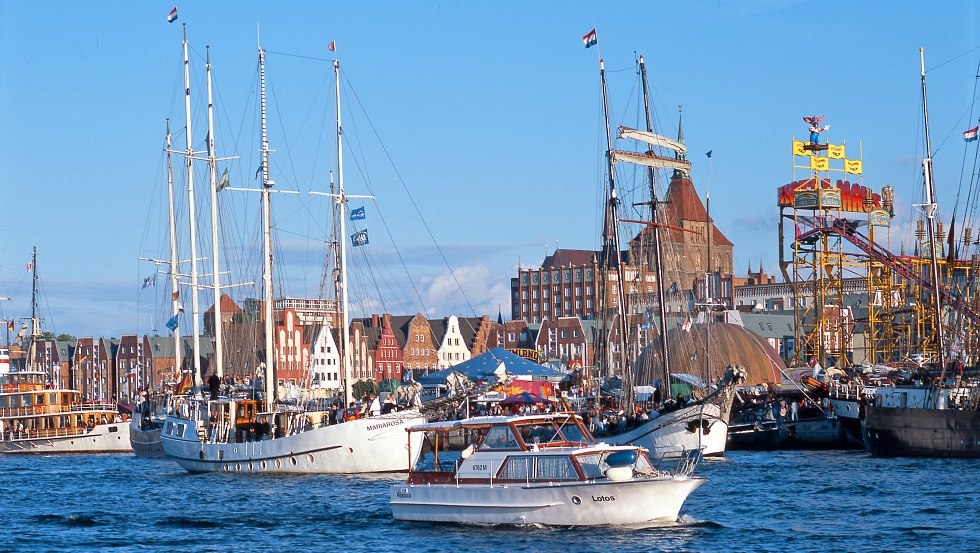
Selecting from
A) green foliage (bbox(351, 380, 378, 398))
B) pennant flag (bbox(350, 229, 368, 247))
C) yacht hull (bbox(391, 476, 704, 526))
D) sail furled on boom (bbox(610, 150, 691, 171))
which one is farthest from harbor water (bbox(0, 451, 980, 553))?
green foliage (bbox(351, 380, 378, 398))

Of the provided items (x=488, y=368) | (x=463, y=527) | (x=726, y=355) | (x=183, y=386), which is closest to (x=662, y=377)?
(x=183, y=386)

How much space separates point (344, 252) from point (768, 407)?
32333 millimetres

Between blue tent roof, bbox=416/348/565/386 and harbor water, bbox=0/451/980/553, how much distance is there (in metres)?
47.2

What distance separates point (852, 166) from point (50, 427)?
223ft

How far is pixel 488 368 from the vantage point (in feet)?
383

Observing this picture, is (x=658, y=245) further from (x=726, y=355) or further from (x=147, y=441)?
(x=726, y=355)

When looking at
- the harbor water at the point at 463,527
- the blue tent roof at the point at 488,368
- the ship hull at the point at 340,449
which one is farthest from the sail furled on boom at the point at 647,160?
the blue tent roof at the point at 488,368

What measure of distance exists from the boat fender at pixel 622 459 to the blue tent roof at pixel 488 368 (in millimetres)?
71539

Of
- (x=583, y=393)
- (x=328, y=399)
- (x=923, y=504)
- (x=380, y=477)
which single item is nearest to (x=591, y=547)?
(x=923, y=504)

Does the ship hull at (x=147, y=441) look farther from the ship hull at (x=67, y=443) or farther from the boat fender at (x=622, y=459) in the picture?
the boat fender at (x=622, y=459)

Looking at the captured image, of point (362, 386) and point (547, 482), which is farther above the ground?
point (362, 386)

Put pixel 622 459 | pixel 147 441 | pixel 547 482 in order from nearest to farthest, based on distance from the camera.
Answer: pixel 622 459
pixel 547 482
pixel 147 441

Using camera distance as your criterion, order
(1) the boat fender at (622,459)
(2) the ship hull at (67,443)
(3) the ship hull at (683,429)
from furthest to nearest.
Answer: (2) the ship hull at (67,443) < (3) the ship hull at (683,429) < (1) the boat fender at (622,459)

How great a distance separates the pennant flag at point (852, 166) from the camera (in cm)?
12294
